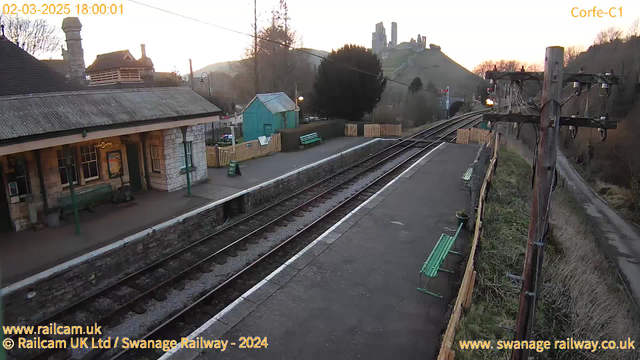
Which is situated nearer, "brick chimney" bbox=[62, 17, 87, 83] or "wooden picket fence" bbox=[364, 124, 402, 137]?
"brick chimney" bbox=[62, 17, 87, 83]

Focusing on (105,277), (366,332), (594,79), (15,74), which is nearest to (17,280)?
(105,277)

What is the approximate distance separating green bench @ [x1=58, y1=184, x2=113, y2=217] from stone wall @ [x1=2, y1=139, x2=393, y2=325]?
2954 millimetres

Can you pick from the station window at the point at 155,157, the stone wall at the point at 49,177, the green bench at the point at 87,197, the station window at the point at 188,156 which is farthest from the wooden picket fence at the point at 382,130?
the green bench at the point at 87,197

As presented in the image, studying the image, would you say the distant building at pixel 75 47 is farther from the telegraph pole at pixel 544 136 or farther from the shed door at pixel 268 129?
the telegraph pole at pixel 544 136

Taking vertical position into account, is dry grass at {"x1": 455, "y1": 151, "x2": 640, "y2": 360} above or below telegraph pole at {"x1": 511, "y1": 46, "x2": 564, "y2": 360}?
below

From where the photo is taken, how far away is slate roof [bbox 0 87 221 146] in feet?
32.5

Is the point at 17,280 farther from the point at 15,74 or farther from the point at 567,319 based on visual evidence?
the point at 567,319

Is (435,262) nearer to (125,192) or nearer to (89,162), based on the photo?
(125,192)

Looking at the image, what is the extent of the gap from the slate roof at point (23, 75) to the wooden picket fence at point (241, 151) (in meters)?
6.26

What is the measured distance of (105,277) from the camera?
9.48m

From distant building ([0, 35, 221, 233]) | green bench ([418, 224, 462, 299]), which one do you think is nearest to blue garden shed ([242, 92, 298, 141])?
distant building ([0, 35, 221, 233])

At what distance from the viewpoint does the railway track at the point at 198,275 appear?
25.4 feet

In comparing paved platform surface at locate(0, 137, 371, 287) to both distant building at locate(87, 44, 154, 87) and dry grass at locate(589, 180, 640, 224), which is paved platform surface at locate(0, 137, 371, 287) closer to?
distant building at locate(87, 44, 154, 87)

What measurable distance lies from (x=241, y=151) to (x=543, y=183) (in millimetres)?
17211
